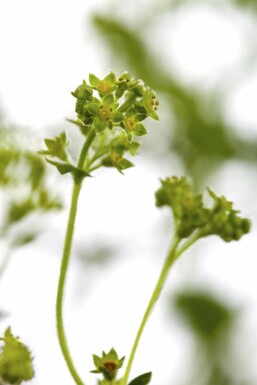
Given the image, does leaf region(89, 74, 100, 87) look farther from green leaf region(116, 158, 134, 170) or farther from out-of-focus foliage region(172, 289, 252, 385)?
out-of-focus foliage region(172, 289, 252, 385)

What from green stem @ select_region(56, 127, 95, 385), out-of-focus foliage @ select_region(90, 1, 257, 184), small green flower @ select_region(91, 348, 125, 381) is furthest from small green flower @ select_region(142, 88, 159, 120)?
out-of-focus foliage @ select_region(90, 1, 257, 184)

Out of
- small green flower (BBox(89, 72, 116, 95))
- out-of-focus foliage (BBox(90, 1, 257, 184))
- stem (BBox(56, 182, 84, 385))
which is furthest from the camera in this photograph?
out-of-focus foliage (BBox(90, 1, 257, 184))

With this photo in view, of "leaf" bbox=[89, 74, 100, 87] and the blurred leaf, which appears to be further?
the blurred leaf

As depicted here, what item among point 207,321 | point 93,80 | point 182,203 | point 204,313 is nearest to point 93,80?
point 93,80

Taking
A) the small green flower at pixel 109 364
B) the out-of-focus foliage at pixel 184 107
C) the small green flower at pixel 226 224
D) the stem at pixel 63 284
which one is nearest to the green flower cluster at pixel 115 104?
the stem at pixel 63 284

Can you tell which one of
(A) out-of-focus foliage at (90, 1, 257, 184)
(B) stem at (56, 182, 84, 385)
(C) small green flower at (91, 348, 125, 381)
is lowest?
(C) small green flower at (91, 348, 125, 381)

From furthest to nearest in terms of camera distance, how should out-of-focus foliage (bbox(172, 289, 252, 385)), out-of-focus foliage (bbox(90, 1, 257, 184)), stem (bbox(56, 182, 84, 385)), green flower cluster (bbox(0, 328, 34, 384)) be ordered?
1. out-of-focus foliage (bbox(90, 1, 257, 184))
2. out-of-focus foliage (bbox(172, 289, 252, 385))
3. stem (bbox(56, 182, 84, 385))
4. green flower cluster (bbox(0, 328, 34, 384))

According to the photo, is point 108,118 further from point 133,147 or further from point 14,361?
point 14,361
